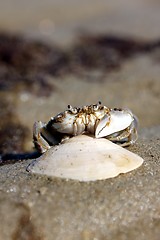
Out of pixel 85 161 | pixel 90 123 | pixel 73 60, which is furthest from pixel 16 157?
pixel 73 60

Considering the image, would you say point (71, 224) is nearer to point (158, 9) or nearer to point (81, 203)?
point (81, 203)

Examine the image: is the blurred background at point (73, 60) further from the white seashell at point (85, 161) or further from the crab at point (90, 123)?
the white seashell at point (85, 161)

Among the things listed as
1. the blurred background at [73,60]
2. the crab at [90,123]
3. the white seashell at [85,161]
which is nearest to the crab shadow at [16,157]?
the crab at [90,123]

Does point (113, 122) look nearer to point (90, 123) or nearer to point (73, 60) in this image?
point (90, 123)

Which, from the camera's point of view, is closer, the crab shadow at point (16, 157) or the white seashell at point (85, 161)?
the white seashell at point (85, 161)

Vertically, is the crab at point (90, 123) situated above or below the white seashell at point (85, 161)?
above

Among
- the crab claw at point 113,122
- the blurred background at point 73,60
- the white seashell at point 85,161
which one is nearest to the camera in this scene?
the white seashell at point 85,161

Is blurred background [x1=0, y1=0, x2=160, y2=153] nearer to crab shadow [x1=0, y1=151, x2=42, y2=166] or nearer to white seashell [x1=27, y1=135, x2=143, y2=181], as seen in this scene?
crab shadow [x1=0, y1=151, x2=42, y2=166]
